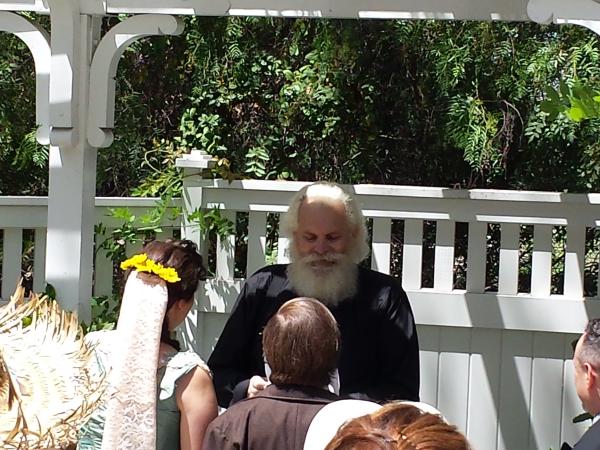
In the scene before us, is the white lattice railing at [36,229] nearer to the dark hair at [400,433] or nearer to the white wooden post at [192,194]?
the white wooden post at [192,194]

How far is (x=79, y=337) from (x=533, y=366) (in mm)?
3046

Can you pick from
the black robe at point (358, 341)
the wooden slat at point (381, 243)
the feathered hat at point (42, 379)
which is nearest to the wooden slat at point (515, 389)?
the wooden slat at point (381, 243)

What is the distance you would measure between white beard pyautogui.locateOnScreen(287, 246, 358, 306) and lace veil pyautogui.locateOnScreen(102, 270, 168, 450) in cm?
61

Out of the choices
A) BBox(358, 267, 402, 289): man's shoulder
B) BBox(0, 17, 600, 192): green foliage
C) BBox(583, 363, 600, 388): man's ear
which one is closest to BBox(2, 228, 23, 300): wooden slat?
BBox(0, 17, 600, 192): green foliage

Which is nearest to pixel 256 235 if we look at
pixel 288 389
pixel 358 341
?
pixel 358 341

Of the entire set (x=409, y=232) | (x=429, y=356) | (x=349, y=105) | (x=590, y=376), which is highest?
(x=349, y=105)

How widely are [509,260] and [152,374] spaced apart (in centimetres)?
224

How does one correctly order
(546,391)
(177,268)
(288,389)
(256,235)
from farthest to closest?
1. (256,235)
2. (546,391)
3. (177,268)
4. (288,389)

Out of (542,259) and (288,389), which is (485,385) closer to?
(542,259)

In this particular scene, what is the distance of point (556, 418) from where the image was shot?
417 centimetres

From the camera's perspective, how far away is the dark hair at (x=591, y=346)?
232cm

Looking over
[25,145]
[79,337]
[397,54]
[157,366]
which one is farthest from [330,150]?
[79,337]

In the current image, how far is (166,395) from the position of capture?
2463mm

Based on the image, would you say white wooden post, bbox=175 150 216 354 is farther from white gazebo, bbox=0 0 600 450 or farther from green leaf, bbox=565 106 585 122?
green leaf, bbox=565 106 585 122
